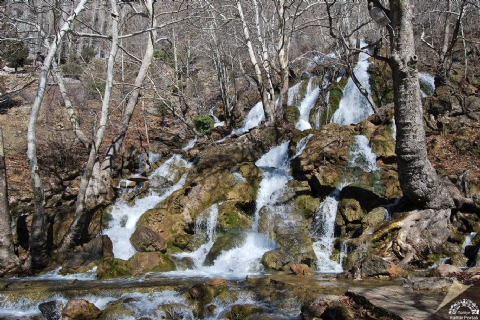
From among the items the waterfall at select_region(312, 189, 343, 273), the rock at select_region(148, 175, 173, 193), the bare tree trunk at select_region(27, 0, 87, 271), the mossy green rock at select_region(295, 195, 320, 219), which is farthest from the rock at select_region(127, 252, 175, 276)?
the rock at select_region(148, 175, 173, 193)

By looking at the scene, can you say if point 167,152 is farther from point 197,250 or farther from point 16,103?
point 16,103

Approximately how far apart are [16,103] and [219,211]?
17.2 meters

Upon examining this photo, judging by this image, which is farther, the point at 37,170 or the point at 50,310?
the point at 37,170

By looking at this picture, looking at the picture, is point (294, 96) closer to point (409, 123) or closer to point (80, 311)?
point (409, 123)

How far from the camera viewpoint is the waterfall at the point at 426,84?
635 inches

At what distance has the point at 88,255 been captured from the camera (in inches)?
377

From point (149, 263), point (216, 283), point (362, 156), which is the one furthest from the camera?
point (362, 156)

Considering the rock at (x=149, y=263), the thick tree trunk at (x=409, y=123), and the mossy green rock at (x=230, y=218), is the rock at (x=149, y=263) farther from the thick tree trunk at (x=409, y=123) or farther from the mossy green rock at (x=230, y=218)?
the thick tree trunk at (x=409, y=123)

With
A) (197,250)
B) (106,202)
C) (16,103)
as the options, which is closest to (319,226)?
(197,250)

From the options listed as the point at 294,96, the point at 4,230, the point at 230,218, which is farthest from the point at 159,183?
the point at 294,96

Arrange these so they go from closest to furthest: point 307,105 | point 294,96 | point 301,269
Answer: point 301,269
point 307,105
point 294,96

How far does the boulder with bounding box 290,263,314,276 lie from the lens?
8.04 metres

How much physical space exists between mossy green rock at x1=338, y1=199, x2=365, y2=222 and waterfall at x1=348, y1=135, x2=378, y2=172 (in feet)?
7.06

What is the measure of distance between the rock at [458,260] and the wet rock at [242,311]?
4.45 metres
